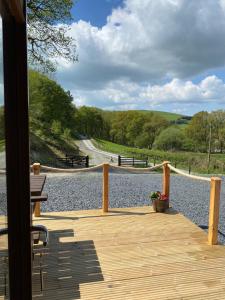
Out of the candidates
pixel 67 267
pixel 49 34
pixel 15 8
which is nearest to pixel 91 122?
pixel 49 34

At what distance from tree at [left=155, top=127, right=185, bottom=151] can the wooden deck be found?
111 ft

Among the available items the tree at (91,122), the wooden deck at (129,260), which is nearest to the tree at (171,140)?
the tree at (91,122)

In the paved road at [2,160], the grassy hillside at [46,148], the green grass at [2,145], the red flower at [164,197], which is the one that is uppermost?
the green grass at [2,145]

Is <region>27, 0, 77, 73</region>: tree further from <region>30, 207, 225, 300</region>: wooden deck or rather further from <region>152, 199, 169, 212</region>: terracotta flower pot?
<region>152, 199, 169, 212</region>: terracotta flower pot

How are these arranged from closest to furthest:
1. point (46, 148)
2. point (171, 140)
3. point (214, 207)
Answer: point (214, 207), point (46, 148), point (171, 140)

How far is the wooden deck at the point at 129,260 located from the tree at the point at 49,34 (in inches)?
293

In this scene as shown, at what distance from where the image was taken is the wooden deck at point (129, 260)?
260cm

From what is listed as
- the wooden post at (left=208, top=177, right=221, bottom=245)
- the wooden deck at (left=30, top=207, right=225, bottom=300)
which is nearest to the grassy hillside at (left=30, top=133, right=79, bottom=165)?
the wooden deck at (left=30, top=207, right=225, bottom=300)

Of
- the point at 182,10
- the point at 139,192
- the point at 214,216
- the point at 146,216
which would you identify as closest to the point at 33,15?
the point at 182,10

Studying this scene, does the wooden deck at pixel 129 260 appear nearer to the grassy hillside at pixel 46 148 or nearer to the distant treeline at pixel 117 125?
the distant treeline at pixel 117 125

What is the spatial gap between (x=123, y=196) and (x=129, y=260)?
3529 millimetres

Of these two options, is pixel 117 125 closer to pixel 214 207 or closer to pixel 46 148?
pixel 46 148

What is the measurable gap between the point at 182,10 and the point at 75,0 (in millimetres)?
4370

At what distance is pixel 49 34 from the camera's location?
10102mm
